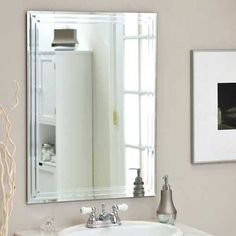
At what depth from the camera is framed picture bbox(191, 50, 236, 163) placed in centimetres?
336

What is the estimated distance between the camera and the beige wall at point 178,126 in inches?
123

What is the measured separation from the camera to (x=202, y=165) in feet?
11.2

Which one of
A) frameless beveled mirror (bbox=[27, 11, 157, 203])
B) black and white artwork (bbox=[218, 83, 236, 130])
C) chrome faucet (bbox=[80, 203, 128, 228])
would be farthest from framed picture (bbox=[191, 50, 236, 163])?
chrome faucet (bbox=[80, 203, 128, 228])

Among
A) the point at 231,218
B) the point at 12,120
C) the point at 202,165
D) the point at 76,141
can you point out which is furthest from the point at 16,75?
the point at 231,218

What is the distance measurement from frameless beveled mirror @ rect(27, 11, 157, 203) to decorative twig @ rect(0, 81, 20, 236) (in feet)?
0.29

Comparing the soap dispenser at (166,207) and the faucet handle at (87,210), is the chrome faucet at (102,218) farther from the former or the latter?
the soap dispenser at (166,207)

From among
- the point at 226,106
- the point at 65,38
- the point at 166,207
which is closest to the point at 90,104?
the point at 65,38

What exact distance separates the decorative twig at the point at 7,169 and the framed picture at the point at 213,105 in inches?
33.7

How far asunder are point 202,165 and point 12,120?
0.94 metres

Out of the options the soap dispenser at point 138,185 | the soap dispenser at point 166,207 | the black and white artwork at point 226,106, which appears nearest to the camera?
the soap dispenser at point 166,207

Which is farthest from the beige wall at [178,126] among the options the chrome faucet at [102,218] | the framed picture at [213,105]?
the chrome faucet at [102,218]

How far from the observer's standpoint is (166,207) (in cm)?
316

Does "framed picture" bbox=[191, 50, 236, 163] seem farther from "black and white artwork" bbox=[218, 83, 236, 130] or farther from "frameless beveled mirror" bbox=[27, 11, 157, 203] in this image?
"frameless beveled mirror" bbox=[27, 11, 157, 203]

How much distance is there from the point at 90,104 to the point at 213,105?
24.1 inches
